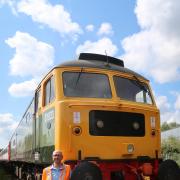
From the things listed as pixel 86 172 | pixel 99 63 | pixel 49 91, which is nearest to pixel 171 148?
pixel 99 63

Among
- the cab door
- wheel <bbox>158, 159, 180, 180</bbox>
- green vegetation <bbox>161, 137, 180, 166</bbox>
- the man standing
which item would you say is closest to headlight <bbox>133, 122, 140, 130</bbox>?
wheel <bbox>158, 159, 180, 180</bbox>

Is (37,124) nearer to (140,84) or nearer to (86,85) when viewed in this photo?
(86,85)

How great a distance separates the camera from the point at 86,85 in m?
9.27

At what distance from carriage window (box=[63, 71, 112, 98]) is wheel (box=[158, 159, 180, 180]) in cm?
185

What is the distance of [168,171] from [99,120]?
5.57 ft

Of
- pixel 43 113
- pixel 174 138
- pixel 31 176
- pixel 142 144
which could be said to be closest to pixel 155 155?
pixel 142 144

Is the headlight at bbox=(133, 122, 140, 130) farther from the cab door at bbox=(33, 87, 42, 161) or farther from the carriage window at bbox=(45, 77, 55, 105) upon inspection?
the cab door at bbox=(33, 87, 42, 161)

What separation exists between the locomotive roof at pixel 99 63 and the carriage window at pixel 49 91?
0.51 metres

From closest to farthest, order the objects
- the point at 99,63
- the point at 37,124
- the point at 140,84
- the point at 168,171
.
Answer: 1. the point at 168,171
2. the point at 99,63
3. the point at 140,84
4. the point at 37,124

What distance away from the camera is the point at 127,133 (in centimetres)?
907

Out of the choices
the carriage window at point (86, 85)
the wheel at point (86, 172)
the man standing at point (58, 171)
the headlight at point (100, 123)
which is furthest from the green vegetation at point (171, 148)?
the man standing at point (58, 171)

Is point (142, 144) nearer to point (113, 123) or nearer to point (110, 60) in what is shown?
point (113, 123)

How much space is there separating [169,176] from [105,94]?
7.11 feet

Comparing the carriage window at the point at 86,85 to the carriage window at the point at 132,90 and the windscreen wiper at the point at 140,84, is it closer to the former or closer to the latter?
the carriage window at the point at 132,90
